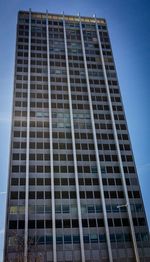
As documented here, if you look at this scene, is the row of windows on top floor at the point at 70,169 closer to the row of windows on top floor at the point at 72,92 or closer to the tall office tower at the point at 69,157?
the tall office tower at the point at 69,157

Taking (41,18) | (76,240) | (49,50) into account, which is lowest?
(76,240)

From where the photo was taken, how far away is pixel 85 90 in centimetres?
7856

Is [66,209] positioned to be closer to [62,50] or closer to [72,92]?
[72,92]

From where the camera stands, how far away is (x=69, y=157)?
65688 mm

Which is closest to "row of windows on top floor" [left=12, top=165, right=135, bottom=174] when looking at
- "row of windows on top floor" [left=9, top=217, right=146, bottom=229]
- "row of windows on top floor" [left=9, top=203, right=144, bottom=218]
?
"row of windows on top floor" [left=9, top=203, right=144, bottom=218]

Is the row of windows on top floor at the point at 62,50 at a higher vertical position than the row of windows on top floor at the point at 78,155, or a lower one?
higher

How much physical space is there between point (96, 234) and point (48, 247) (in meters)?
10.7

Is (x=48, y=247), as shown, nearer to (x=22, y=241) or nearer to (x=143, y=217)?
(x=22, y=241)

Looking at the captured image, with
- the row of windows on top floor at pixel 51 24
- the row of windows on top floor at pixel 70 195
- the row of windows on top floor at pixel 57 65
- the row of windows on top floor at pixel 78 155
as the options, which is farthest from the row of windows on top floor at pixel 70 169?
the row of windows on top floor at pixel 51 24

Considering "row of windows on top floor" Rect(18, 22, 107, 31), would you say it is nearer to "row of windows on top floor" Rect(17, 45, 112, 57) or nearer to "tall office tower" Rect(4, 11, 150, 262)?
"tall office tower" Rect(4, 11, 150, 262)

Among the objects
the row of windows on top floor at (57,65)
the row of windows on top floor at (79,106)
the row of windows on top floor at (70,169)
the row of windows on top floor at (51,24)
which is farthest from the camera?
the row of windows on top floor at (51,24)

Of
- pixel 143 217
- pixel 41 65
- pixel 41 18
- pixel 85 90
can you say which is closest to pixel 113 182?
pixel 143 217

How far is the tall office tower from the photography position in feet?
178

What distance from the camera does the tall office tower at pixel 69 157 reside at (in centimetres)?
5441
